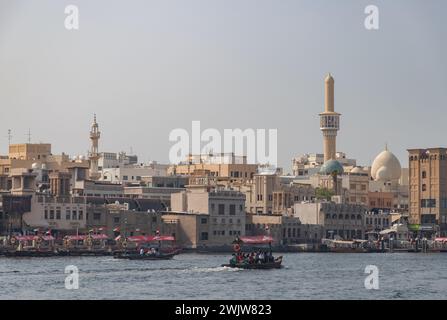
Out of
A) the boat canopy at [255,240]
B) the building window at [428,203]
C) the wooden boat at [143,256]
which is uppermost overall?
the building window at [428,203]

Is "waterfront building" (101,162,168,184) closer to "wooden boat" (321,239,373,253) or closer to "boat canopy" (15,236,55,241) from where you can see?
"wooden boat" (321,239,373,253)

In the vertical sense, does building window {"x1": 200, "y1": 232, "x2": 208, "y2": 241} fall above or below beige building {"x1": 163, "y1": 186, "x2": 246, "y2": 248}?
below

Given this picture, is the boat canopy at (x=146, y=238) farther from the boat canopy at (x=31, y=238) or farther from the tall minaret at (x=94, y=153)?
the tall minaret at (x=94, y=153)

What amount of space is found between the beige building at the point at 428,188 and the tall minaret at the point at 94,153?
42.2m

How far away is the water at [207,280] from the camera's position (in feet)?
260

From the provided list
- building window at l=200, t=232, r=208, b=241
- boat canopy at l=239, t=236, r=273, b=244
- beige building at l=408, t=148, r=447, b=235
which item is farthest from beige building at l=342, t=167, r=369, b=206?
building window at l=200, t=232, r=208, b=241

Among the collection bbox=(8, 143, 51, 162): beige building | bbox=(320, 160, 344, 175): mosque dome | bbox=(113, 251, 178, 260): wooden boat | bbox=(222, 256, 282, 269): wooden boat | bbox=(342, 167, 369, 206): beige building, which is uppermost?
bbox=(8, 143, 51, 162): beige building

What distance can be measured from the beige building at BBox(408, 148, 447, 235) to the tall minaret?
42.2m

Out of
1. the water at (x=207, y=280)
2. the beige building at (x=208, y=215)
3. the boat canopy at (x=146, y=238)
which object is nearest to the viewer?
the water at (x=207, y=280)

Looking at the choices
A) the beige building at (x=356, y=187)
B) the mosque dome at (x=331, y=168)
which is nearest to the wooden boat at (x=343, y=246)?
the mosque dome at (x=331, y=168)

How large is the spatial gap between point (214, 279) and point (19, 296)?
784 inches

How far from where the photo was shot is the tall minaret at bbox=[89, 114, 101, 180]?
19025 cm

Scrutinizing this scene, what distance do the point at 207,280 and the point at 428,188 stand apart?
320ft
